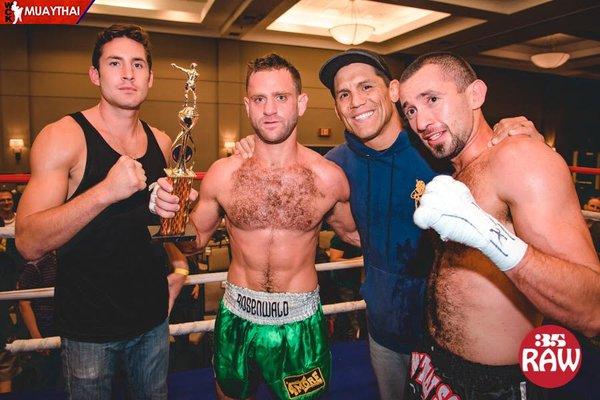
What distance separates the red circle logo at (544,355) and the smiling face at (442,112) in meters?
0.72

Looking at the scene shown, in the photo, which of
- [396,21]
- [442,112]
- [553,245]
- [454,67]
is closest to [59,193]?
[442,112]

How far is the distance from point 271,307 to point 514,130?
1.28 metres

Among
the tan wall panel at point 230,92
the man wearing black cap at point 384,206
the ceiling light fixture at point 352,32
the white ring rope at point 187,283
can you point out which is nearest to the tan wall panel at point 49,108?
the tan wall panel at point 230,92

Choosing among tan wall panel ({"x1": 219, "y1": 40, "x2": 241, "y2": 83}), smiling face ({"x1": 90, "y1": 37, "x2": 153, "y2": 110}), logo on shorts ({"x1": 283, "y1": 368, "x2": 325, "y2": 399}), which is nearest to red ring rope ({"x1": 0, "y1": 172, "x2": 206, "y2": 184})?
smiling face ({"x1": 90, "y1": 37, "x2": 153, "y2": 110})

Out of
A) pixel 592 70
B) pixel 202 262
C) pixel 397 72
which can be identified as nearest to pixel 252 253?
pixel 202 262

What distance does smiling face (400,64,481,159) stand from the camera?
1618 mm

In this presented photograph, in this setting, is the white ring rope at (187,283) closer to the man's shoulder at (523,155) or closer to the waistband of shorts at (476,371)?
the waistband of shorts at (476,371)

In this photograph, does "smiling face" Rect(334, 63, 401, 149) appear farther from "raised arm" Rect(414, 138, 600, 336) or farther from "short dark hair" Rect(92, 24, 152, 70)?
"short dark hair" Rect(92, 24, 152, 70)

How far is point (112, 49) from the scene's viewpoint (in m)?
1.77

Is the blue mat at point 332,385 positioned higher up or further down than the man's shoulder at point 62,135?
further down

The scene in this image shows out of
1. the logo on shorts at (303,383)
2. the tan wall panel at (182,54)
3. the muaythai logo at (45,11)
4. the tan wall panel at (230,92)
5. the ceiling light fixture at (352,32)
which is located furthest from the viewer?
the tan wall panel at (230,92)

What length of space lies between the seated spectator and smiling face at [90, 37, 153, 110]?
7.10 ft

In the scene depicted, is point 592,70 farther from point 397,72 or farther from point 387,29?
point 387,29

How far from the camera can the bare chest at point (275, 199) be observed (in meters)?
2.01
